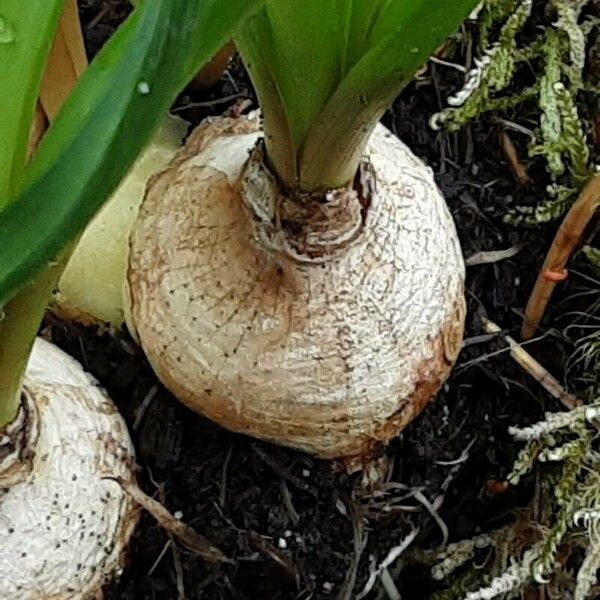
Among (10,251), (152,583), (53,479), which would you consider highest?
(10,251)

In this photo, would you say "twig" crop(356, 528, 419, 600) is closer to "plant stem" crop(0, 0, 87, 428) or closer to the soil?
the soil

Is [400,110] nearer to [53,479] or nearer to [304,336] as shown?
[304,336]

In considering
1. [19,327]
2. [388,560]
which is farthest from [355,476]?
[19,327]

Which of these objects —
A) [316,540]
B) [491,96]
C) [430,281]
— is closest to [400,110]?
[491,96]

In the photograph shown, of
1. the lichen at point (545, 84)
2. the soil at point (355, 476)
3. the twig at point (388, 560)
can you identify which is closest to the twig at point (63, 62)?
the soil at point (355, 476)

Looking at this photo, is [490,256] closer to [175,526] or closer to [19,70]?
[175,526]
